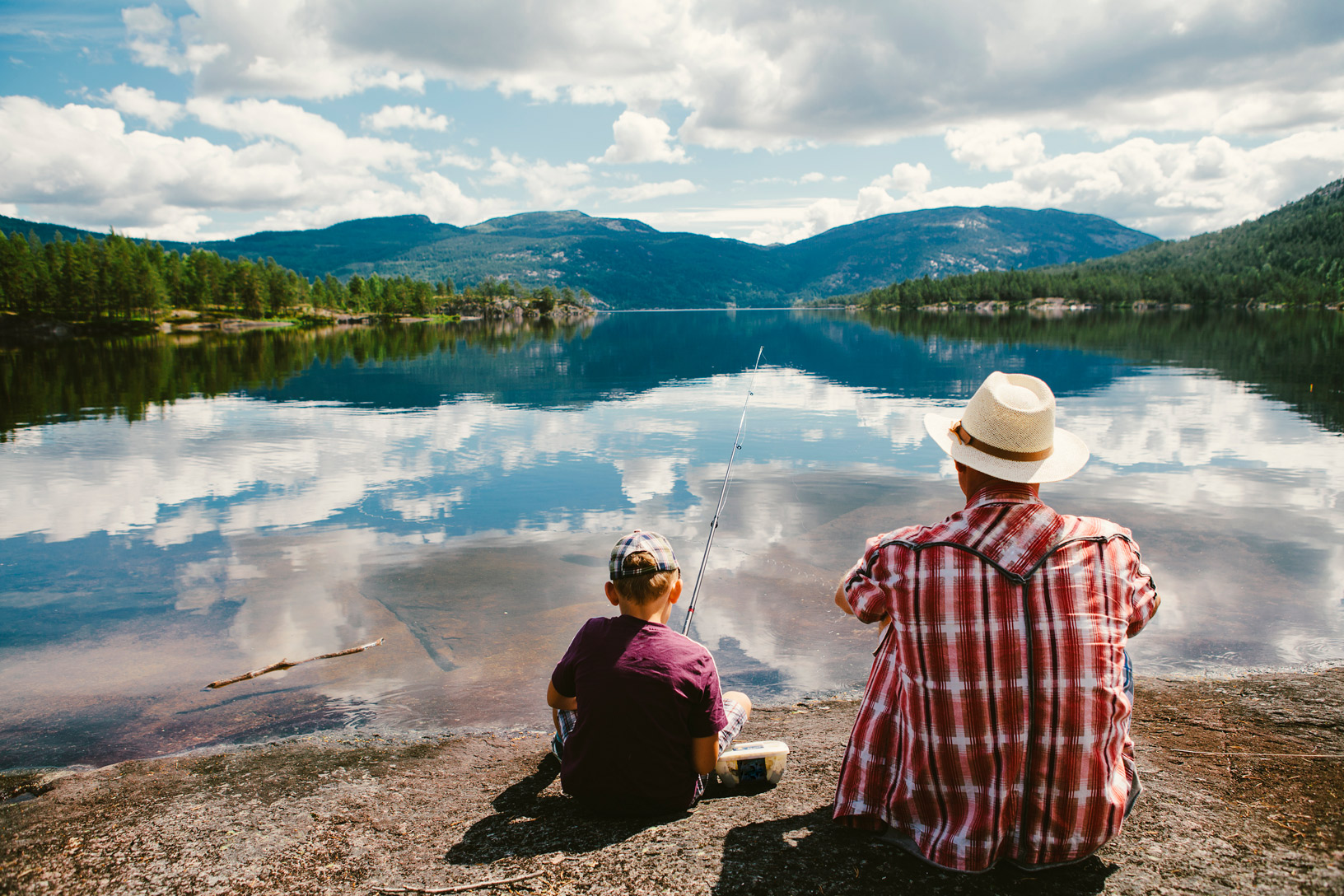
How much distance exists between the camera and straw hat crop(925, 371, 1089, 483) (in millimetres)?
2947

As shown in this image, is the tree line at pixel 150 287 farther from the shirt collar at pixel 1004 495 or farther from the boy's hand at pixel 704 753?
the shirt collar at pixel 1004 495

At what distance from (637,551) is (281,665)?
506 cm

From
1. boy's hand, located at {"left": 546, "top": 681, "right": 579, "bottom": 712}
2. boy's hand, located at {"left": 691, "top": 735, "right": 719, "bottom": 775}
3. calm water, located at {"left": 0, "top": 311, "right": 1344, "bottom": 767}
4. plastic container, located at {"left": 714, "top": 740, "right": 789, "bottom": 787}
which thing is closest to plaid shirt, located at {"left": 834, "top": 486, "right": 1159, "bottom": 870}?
boy's hand, located at {"left": 691, "top": 735, "right": 719, "bottom": 775}

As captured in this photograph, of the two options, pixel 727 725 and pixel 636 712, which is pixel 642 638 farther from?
pixel 727 725

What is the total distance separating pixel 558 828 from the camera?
390 centimetres

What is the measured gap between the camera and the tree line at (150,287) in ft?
324

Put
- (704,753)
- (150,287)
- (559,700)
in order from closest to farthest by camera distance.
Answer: (704,753)
(559,700)
(150,287)

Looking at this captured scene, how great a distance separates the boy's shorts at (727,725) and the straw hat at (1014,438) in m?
2.08

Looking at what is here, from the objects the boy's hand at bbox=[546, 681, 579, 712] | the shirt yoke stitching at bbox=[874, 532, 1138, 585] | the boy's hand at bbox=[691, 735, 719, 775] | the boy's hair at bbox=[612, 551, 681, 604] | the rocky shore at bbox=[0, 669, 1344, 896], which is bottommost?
the rocky shore at bbox=[0, 669, 1344, 896]

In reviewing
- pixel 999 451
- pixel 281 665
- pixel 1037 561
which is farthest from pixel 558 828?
pixel 281 665

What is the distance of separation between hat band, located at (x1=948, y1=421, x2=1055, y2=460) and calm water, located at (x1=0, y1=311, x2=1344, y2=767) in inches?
160

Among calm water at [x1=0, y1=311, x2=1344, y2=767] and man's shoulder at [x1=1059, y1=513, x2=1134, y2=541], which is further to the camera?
calm water at [x1=0, y1=311, x2=1344, y2=767]

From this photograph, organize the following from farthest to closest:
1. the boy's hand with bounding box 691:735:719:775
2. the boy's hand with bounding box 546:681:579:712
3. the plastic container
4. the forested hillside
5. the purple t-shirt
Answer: the forested hillside
the plastic container
the boy's hand with bounding box 546:681:579:712
the boy's hand with bounding box 691:735:719:775
the purple t-shirt

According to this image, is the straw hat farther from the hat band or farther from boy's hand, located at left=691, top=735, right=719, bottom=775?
boy's hand, located at left=691, top=735, right=719, bottom=775
